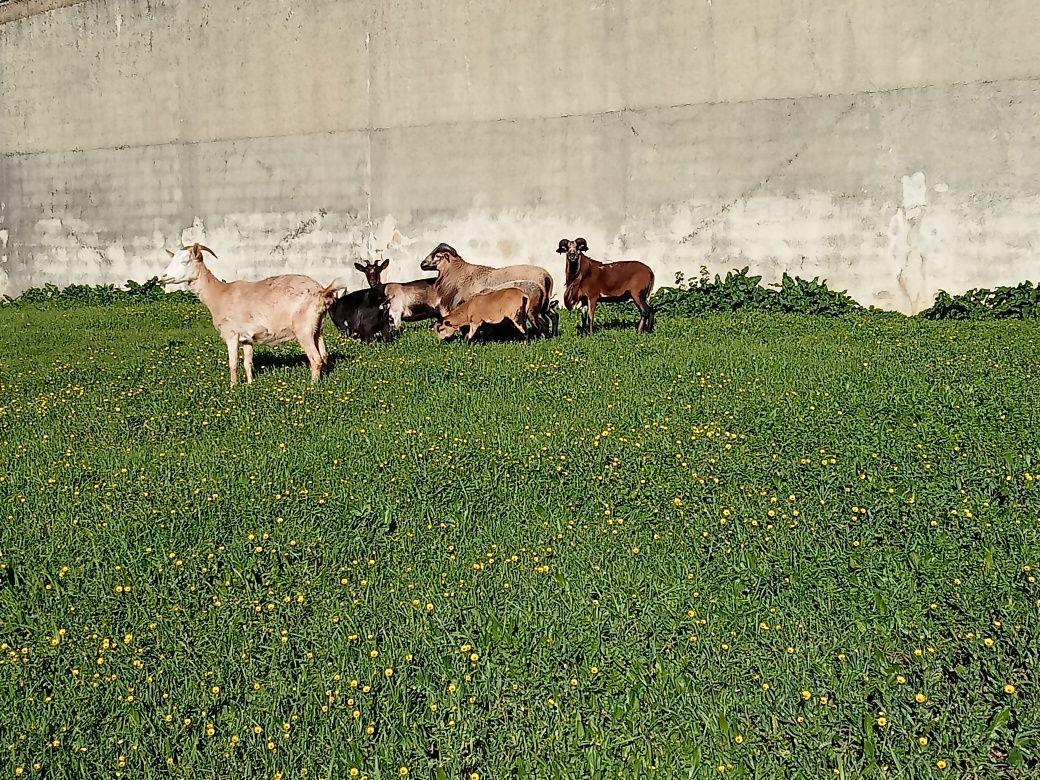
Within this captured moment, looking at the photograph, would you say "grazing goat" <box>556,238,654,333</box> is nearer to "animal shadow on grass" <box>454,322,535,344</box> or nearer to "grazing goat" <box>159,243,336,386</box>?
"animal shadow on grass" <box>454,322,535,344</box>

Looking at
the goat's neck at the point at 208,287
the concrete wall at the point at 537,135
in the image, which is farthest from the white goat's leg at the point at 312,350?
the concrete wall at the point at 537,135

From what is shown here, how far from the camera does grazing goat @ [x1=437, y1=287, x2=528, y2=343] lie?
39.5 feet

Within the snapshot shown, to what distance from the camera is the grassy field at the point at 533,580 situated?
433 centimetres

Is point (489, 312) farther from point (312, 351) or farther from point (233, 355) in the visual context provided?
point (233, 355)

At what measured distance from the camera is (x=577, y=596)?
5.35 m

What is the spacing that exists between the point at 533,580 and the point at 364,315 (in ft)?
26.3

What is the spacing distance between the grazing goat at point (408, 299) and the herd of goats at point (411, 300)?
0.5 inches

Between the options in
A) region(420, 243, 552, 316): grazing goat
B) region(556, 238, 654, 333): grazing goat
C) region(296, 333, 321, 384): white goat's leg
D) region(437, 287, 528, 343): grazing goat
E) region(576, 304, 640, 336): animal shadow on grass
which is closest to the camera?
region(296, 333, 321, 384): white goat's leg

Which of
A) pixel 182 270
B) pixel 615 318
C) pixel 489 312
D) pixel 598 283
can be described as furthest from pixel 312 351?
pixel 615 318

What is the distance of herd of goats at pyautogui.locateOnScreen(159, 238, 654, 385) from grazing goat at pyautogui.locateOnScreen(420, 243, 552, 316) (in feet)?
0.04

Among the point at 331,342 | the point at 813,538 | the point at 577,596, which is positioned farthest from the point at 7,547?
the point at 331,342

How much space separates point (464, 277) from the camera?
1404 cm

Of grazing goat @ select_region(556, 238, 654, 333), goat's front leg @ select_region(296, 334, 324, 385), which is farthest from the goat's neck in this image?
grazing goat @ select_region(556, 238, 654, 333)

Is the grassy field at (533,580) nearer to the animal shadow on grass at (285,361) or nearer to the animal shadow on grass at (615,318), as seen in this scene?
the animal shadow on grass at (285,361)
